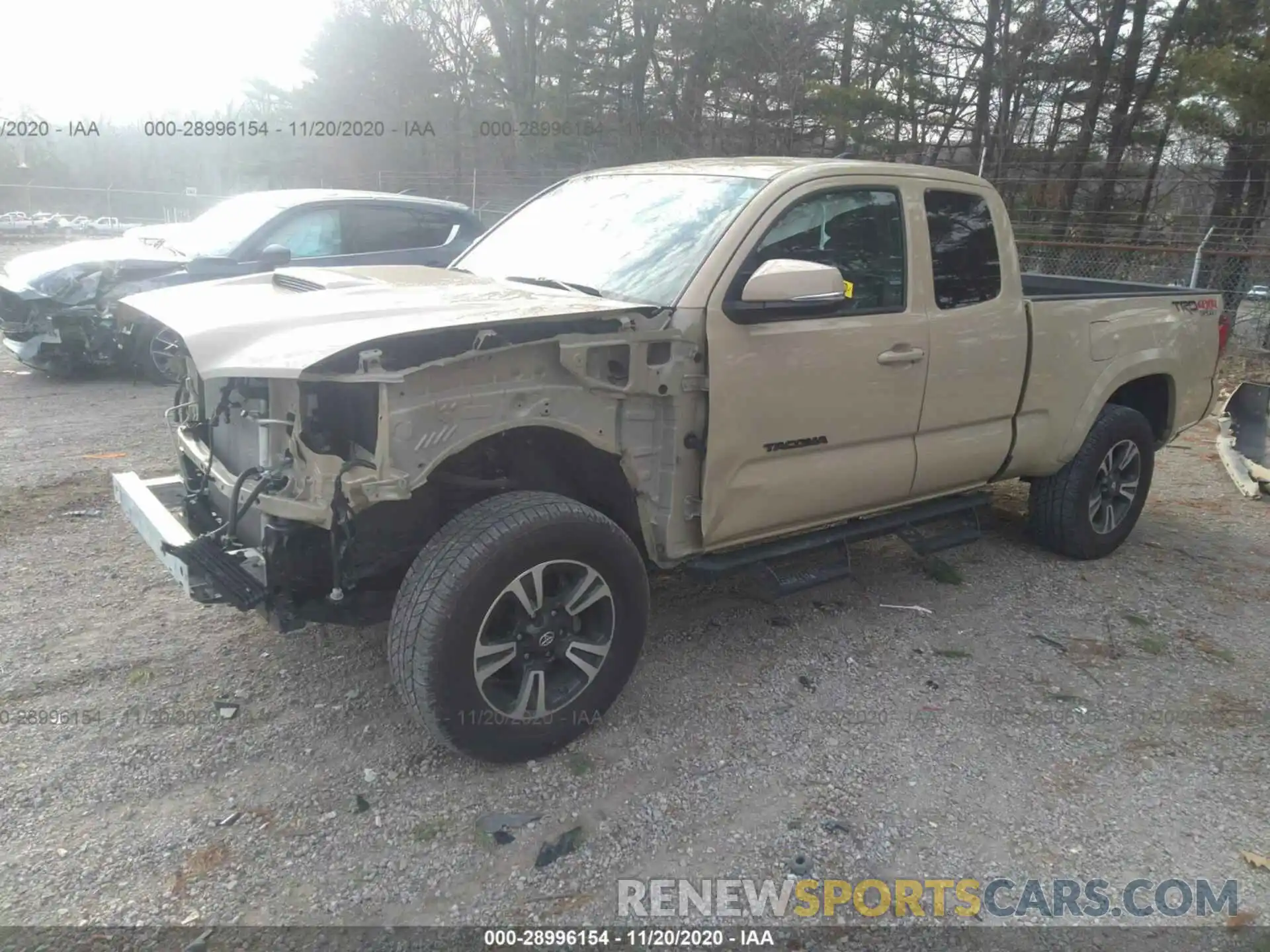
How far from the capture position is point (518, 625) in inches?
121

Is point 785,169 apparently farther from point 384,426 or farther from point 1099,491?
point 1099,491

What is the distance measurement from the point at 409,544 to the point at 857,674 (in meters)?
1.88

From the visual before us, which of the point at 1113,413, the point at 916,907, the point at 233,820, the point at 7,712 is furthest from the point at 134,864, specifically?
the point at 1113,413

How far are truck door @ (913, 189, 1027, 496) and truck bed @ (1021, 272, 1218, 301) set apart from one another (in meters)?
1.08

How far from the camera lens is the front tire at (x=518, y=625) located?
288 centimetres

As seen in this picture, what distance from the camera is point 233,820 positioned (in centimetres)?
285

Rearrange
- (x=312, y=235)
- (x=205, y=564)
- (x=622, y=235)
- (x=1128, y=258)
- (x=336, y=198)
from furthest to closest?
1. (x=1128, y=258)
2. (x=336, y=198)
3. (x=312, y=235)
4. (x=622, y=235)
5. (x=205, y=564)

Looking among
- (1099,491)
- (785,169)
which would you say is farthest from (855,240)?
(1099,491)

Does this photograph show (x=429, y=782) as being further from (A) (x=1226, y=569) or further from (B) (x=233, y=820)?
(A) (x=1226, y=569)

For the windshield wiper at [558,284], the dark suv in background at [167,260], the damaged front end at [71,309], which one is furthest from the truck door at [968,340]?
the damaged front end at [71,309]

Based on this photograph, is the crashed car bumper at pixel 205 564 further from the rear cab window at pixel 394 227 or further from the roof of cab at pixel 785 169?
the rear cab window at pixel 394 227

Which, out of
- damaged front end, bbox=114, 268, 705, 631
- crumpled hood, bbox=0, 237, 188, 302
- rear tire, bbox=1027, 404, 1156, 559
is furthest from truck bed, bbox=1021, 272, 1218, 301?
crumpled hood, bbox=0, 237, 188, 302

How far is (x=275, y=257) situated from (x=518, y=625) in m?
5.37

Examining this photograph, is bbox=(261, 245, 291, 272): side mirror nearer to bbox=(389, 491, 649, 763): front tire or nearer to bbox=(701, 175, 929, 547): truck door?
bbox=(701, 175, 929, 547): truck door
